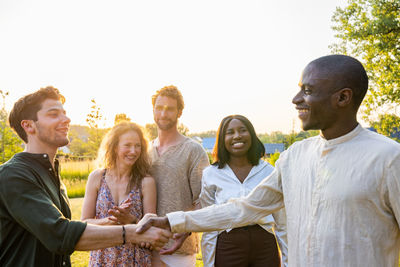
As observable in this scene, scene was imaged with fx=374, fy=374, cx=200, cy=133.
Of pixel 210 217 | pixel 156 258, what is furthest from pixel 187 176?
pixel 210 217

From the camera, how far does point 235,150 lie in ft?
14.4

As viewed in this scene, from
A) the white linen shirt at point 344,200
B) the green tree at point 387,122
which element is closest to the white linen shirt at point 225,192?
the white linen shirt at point 344,200

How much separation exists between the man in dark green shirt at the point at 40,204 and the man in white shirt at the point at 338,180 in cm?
136

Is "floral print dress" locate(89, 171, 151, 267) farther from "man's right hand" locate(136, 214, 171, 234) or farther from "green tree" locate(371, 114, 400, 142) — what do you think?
"green tree" locate(371, 114, 400, 142)

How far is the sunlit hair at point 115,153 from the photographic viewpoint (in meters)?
4.06

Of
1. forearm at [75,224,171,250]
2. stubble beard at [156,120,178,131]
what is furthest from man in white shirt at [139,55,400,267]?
stubble beard at [156,120,178,131]

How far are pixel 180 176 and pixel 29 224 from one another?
1.97m

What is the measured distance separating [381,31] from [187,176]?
553 inches

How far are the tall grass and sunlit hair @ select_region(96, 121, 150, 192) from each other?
1201 cm

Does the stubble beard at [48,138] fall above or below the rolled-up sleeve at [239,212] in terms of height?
above

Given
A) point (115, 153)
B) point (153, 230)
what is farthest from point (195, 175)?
point (153, 230)

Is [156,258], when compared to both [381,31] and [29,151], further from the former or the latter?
[381,31]

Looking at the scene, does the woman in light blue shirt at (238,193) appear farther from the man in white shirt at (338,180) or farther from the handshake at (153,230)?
the man in white shirt at (338,180)

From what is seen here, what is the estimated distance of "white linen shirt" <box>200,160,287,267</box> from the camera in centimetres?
404
